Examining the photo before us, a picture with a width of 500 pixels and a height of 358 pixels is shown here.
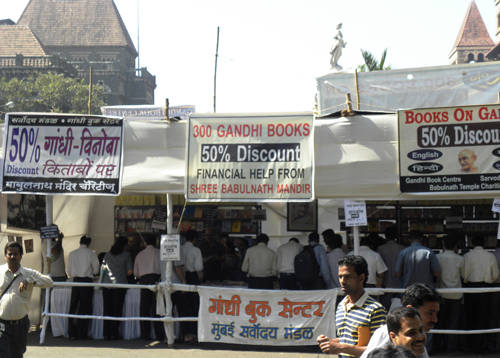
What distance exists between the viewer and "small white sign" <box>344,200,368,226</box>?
827 centimetres

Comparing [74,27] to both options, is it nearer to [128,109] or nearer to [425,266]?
[128,109]

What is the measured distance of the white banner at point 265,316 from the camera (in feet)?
27.1

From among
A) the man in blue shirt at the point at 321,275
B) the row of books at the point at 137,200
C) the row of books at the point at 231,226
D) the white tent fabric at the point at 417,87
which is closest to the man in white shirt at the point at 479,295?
the man in blue shirt at the point at 321,275

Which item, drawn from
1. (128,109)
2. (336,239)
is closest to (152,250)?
(336,239)

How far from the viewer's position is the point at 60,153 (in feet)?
29.3

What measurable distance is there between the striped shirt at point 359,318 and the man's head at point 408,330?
0.59 m

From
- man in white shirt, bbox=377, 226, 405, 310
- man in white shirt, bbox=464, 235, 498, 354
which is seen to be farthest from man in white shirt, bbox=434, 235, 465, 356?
man in white shirt, bbox=377, 226, 405, 310

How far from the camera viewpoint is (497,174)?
7824mm

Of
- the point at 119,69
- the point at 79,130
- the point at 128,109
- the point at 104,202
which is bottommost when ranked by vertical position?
the point at 104,202

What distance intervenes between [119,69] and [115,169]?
91386 millimetres

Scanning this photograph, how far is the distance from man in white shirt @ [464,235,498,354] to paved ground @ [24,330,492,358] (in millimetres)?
254

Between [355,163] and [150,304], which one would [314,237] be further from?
[150,304]

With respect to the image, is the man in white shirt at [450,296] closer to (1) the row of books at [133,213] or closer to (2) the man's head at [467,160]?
(2) the man's head at [467,160]

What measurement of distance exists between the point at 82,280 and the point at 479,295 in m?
6.63
